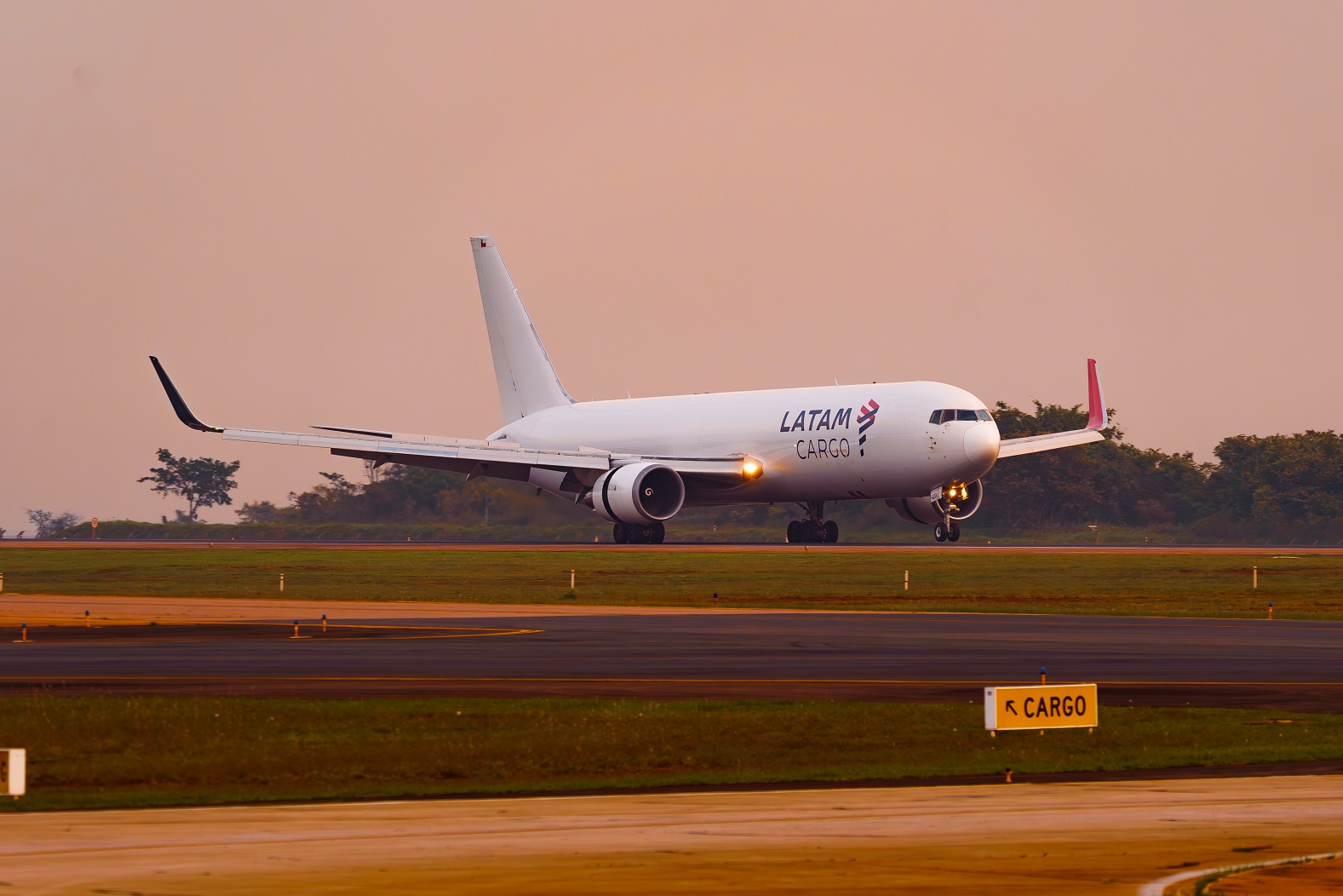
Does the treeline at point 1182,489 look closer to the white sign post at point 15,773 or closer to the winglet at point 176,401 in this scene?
the winglet at point 176,401

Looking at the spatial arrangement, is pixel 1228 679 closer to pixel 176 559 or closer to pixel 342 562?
pixel 342 562

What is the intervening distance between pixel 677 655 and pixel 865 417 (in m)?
41.3

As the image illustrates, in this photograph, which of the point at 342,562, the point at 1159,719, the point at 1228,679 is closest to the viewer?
the point at 1159,719

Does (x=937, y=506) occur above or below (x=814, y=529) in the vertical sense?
above

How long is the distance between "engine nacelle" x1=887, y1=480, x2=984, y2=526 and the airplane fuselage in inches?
87.8

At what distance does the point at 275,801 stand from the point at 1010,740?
8.20 metres

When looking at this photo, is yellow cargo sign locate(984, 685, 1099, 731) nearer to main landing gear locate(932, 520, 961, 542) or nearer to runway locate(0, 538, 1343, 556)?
runway locate(0, 538, 1343, 556)

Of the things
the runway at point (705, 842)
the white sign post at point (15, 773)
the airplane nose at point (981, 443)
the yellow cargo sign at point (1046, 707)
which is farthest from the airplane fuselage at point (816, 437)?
the white sign post at point (15, 773)

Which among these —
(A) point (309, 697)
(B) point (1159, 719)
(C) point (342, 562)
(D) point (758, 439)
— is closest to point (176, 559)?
(C) point (342, 562)

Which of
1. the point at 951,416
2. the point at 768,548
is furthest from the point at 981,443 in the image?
the point at 768,548

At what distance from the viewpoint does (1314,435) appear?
113 m

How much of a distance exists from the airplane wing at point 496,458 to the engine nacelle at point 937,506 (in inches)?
297

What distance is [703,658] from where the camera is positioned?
3078cm

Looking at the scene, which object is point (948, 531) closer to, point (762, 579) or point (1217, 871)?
point (762, 579)
